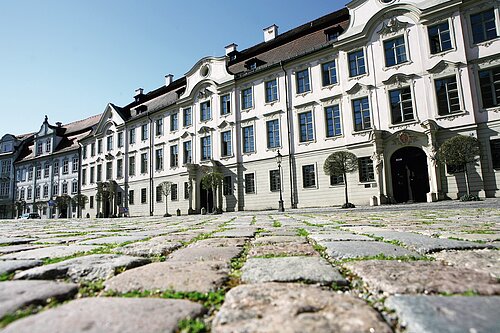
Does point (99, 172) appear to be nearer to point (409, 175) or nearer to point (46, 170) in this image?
point (46, 170)

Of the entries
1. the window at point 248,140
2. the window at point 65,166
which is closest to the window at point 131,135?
the window at point 65,166

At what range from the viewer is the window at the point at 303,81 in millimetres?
21438

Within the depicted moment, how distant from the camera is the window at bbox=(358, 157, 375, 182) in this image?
59.6 feet

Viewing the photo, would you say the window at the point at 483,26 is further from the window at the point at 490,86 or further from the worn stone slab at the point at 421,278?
the worn stone slab at the point at 421,278

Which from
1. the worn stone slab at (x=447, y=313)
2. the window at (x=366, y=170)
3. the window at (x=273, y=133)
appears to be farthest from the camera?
the window at (x=273, y=133)

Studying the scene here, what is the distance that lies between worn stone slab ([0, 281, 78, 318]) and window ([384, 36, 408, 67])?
67.6 ft

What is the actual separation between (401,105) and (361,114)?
2.29 meters

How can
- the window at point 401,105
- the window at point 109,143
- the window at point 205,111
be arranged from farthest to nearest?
the window at point 109,143
the window at point 205,111
the window at point 401,105

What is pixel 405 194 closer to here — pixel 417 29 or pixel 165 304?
pixel 417 29

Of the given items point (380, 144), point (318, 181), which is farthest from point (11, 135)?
point (380, 144)

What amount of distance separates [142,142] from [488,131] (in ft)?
93.3

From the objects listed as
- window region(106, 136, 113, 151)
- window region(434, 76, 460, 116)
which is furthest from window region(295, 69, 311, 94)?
window region(106, 136, 113, 151)

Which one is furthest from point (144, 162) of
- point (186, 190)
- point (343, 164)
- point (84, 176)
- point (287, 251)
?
point (287, 251)

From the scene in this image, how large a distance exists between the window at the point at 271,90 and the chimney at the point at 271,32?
653 cm
